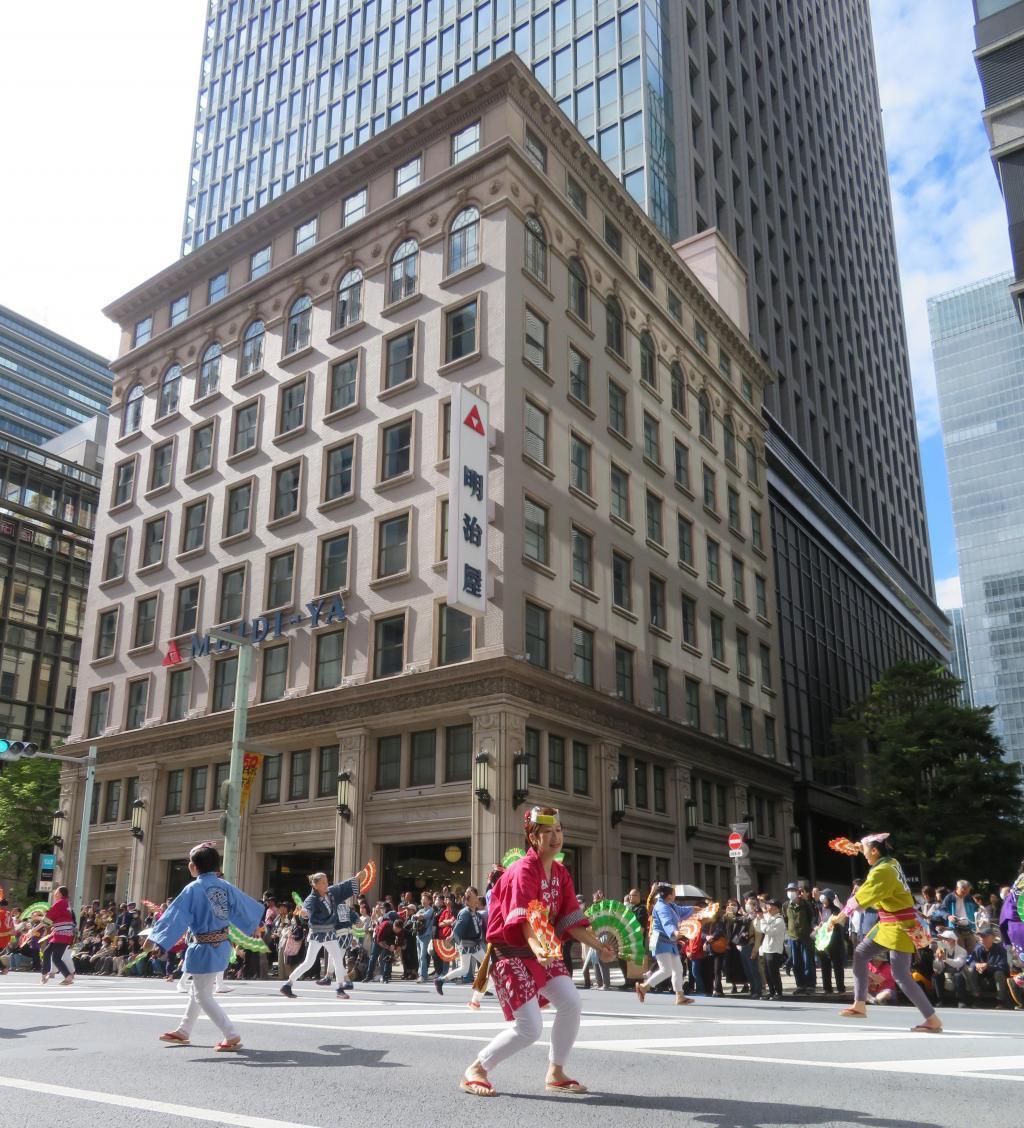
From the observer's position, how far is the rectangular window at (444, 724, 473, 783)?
3080 cm

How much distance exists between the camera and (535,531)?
3338 cm

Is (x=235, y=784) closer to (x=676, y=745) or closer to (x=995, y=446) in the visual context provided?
(x=676, y=745)

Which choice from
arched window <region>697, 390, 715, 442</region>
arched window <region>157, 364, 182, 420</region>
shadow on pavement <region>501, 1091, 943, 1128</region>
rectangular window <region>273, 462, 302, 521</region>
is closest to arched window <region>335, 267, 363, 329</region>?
rectangular window <region>273, 462, 302, 521</region>

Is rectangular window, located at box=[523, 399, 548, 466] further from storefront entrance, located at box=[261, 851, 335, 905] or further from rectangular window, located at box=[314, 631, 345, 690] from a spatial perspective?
storefront entrance, located at box=[261, 851, 335, 905]

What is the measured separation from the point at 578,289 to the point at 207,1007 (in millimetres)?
33069

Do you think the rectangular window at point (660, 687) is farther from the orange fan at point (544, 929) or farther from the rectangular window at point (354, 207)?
the orange fan at point (544, 929)

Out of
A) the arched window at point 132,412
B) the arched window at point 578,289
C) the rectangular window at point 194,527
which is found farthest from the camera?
the arched window at point 132,412

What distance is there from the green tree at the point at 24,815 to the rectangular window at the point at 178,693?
16.3 metres

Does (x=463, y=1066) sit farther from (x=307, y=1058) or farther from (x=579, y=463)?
(x=579, y=463)

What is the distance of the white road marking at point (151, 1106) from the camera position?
232 inches

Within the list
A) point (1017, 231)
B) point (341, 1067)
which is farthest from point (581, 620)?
point (341, 1067)

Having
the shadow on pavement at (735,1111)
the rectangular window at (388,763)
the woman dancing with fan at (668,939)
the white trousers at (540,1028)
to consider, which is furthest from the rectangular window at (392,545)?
the shadow on pavement at (735,1111)

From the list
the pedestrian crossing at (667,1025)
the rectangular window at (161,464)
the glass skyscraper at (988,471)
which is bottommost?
the pedestrian crossing at (667,1025)

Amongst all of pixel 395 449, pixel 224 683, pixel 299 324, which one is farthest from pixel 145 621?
pixel 395 449
